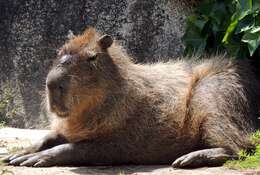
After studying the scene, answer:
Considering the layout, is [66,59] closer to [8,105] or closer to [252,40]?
[252,40]

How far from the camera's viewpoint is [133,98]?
6.33 metres

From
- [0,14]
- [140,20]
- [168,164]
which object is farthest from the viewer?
[0,14]

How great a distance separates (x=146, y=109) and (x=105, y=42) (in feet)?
2.58

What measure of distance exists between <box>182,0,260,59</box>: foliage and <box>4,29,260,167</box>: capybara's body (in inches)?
25.8

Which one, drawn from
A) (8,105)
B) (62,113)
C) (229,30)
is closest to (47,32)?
(8,105)

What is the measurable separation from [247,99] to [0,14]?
4.11 meters

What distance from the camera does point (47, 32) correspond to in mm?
8773

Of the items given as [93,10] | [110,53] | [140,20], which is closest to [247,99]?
[110,53]

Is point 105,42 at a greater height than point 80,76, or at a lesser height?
greater

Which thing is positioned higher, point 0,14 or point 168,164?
point 0,14

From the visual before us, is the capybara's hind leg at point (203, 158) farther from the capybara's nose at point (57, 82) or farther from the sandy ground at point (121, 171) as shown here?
the capybara's nose at point (57, 82)

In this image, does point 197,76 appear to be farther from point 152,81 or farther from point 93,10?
point 93,10

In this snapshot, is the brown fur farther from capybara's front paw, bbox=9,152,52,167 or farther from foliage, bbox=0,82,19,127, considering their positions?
foliage, bbox=0,82,19,127

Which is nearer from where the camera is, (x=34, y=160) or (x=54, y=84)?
(x=54, y=84)
